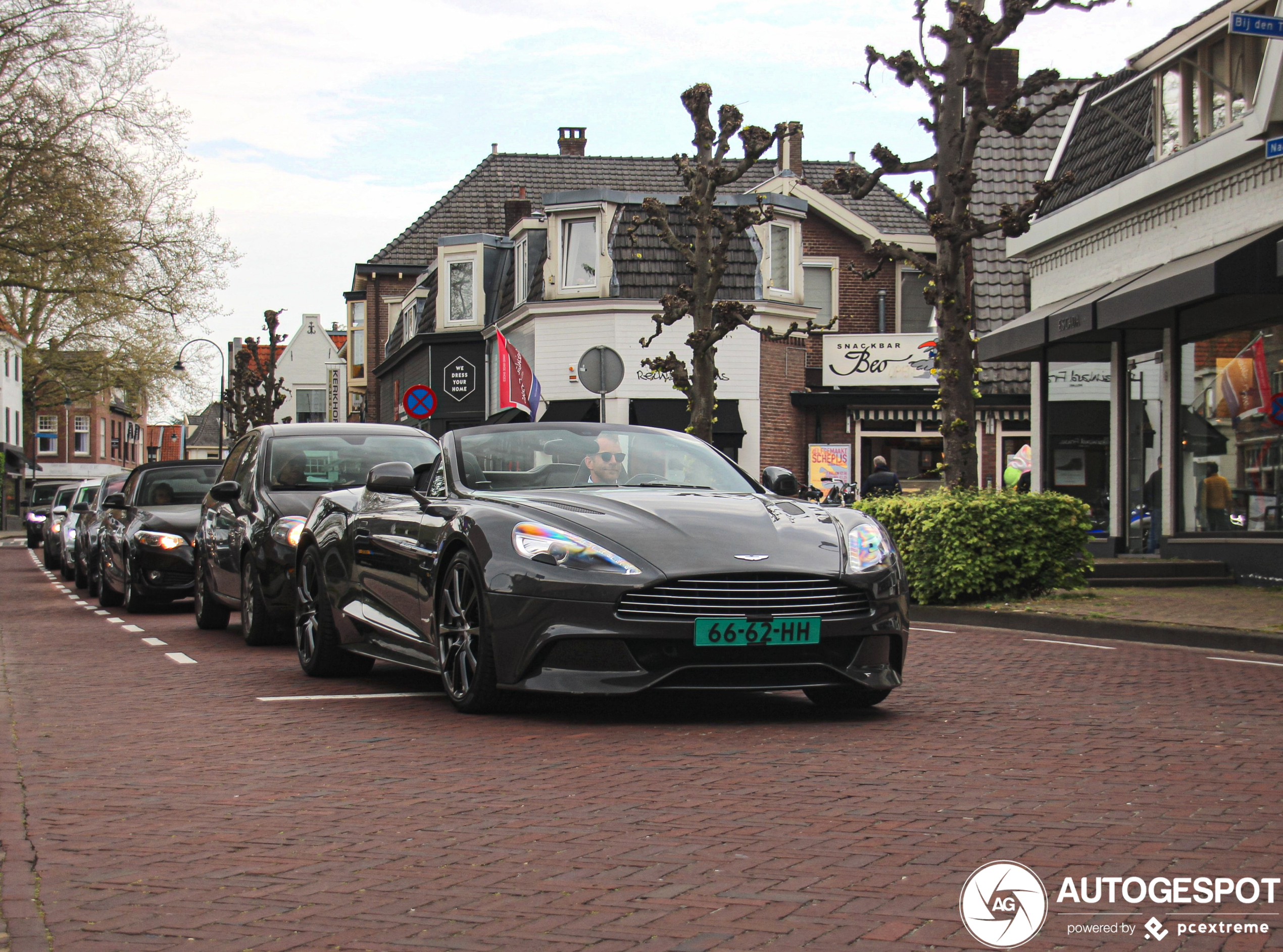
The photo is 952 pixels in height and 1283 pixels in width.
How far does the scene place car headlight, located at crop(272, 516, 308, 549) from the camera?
10.5 meters

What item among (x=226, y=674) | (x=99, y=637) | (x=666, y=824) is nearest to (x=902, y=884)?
(x=666, y=824)

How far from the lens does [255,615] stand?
1116 cm

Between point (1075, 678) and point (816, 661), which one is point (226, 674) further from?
point (1075, 678)

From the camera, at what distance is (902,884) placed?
386cm

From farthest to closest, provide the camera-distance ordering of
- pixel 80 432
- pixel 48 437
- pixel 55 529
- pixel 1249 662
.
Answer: pixel 80 432, pixel 48 437, pixel 55 529, pixel 1249 662

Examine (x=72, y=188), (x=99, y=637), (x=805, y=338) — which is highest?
(x=72, y=188)

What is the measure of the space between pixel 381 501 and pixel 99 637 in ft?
18.0

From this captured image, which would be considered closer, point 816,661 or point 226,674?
point 816,661

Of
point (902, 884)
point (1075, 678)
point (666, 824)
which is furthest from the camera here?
point (1075, 678)

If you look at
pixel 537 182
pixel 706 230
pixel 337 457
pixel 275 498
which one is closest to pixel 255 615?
pixel 275 498

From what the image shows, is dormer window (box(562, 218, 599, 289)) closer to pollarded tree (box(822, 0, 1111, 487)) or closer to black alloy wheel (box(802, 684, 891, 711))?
pollarded tree (box(822, 0, 1111, 487))

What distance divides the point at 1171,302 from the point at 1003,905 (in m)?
14.2

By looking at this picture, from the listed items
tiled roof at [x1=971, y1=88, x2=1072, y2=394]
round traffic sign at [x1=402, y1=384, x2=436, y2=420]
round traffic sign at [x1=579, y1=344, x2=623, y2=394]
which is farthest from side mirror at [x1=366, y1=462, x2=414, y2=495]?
tiled roof at [x1=971, y1=88, x2=1072, y2=394]

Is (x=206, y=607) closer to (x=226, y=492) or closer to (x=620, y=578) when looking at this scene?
(x=226, y=492)
